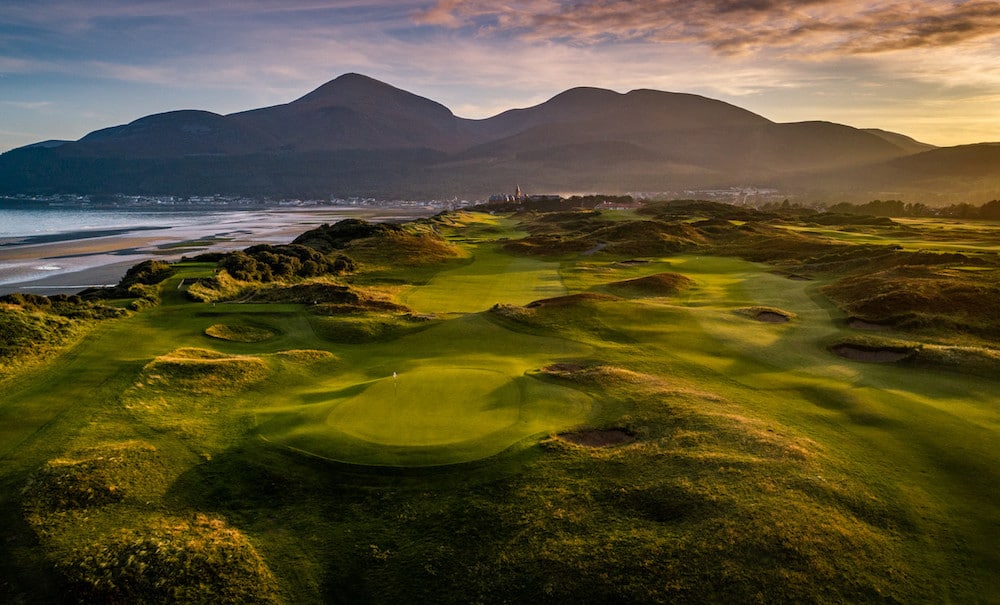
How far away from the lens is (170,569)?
10.8 meters

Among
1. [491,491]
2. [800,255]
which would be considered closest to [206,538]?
[491,491]

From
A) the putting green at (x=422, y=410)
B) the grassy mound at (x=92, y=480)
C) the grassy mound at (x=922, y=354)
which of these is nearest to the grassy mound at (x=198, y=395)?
the putting green at (x=422, y=410)

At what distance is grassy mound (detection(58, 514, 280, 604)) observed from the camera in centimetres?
1036

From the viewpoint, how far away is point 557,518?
40.7 ft

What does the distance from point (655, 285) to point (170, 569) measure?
4004 cm

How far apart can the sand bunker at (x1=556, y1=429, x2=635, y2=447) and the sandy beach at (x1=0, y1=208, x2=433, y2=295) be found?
2217 inches

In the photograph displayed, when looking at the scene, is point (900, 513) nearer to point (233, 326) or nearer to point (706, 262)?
point (233, 326)

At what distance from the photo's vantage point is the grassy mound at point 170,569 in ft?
34.0

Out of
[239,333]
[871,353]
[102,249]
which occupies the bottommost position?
[871,353]

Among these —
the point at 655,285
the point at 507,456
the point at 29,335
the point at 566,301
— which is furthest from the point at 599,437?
the point at 655,285

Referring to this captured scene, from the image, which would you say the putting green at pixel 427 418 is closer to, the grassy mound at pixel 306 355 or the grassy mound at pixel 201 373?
the grassy mound at pixel 201 373

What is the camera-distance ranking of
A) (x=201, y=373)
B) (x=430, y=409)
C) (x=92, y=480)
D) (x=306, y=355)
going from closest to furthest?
1. (x=92, y=480)
2. (x=430, y=409)
3. (x=201, y=373)
4. (x=306, y=355)

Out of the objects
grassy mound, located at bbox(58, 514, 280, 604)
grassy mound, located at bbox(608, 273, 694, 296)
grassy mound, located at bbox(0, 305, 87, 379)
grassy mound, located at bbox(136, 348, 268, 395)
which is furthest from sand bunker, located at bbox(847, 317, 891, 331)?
grassy mound, located at bbox(0, 305, 87, 379)

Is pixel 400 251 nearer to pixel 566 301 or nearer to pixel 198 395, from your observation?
pixel 566 301
